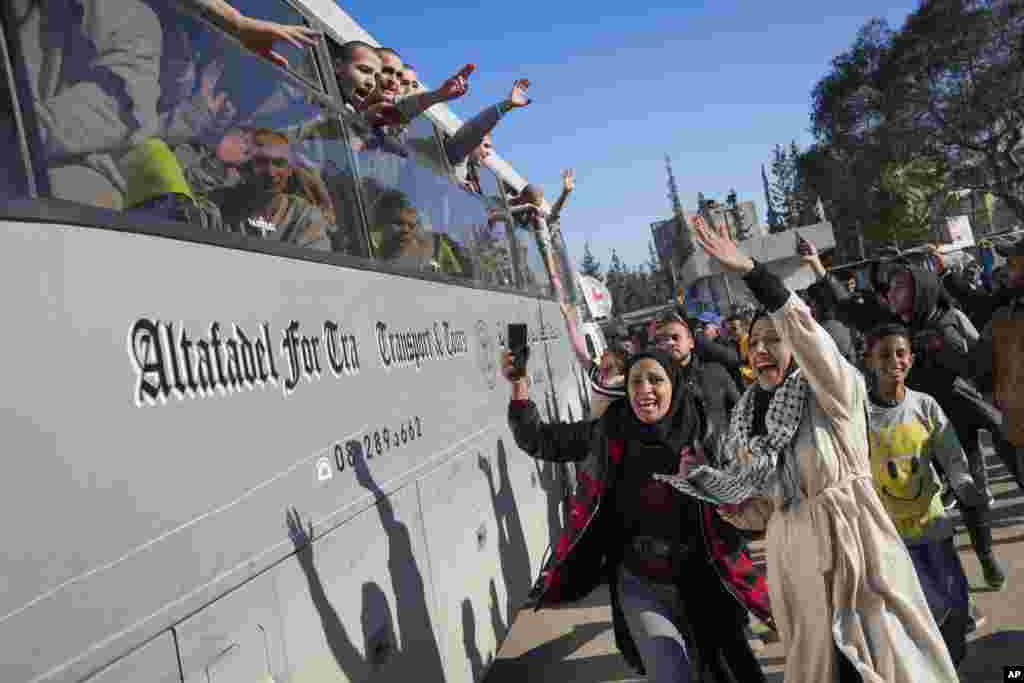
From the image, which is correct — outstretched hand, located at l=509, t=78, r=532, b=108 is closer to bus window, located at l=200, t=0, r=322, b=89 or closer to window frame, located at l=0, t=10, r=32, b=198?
bus window, located at l=200, t=0, r=322, b=89

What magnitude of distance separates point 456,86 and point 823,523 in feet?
10.3

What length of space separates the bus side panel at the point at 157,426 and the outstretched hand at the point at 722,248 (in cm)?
139

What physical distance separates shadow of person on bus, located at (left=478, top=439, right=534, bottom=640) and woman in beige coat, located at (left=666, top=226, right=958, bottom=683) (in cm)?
175

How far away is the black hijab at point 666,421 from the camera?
11.9 ft

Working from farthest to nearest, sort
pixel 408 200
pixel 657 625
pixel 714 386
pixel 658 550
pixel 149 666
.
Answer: pixel 714 386 → pixel 408 200 → pixel 658 550 → pixel 657 625 → pixel 149 666

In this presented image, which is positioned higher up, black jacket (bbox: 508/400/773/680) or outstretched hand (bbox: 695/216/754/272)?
outstretched hand (bbox: 695/216/754/272)

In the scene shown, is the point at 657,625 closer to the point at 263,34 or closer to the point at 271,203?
the point at 271,203

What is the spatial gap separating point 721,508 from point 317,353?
5.29 feet

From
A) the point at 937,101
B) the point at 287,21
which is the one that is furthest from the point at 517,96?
the point at 937,101

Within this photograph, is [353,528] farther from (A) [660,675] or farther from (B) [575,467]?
(B) [575,467]

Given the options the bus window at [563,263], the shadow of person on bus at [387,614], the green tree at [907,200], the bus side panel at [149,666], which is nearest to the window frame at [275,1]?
the shadow of person on bus at [387,614]

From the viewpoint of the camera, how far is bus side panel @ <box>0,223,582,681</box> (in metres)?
1.68

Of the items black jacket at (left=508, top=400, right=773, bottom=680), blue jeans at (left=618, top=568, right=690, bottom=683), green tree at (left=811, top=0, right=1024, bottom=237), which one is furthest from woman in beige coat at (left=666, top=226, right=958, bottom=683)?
green tree at (left=811, top=0, right=1024, bottom=237)

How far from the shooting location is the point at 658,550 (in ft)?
11.6
